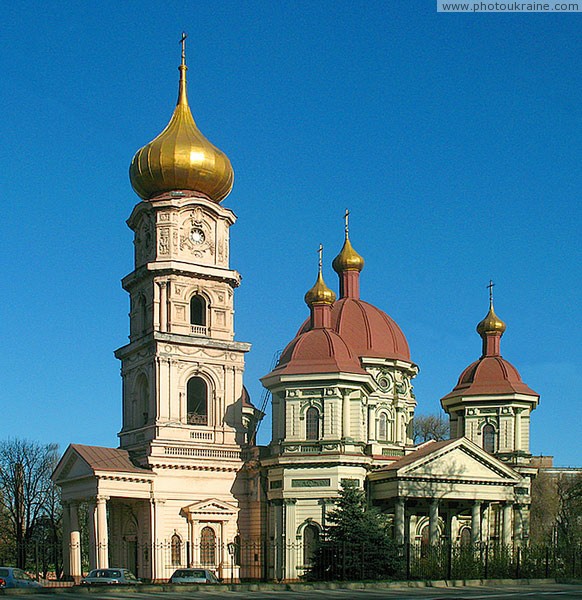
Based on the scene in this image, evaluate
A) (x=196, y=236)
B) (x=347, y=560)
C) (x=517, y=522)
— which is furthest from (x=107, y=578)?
(x=517, y=522)

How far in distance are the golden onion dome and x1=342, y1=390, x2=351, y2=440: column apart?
1330cm

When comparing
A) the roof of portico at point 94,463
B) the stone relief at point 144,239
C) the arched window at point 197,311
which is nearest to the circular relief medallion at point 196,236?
the stone relief at point 144,239

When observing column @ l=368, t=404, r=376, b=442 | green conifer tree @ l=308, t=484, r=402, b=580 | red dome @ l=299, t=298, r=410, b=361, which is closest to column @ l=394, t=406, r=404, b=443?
column @ l=368, t=404, r=376, b=442

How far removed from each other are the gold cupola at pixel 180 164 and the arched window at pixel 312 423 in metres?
10.7

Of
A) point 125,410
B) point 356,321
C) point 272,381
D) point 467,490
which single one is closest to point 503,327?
point 356,321

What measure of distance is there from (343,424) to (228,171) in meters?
12.4

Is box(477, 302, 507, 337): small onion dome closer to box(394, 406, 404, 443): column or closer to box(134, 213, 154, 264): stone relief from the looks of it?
box(394, 406, 404, 443): column

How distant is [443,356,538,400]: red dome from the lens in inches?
2178

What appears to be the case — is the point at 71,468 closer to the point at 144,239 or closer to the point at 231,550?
the point at 231,550

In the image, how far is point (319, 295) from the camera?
4875 cm

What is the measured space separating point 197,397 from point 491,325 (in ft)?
54.9

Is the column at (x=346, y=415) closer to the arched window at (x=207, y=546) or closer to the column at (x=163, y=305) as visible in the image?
the arched window at (x=207, y=546)

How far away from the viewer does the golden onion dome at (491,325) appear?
5681 cm

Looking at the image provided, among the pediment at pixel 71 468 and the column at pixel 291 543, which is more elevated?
the pediment at pixel 71 468
